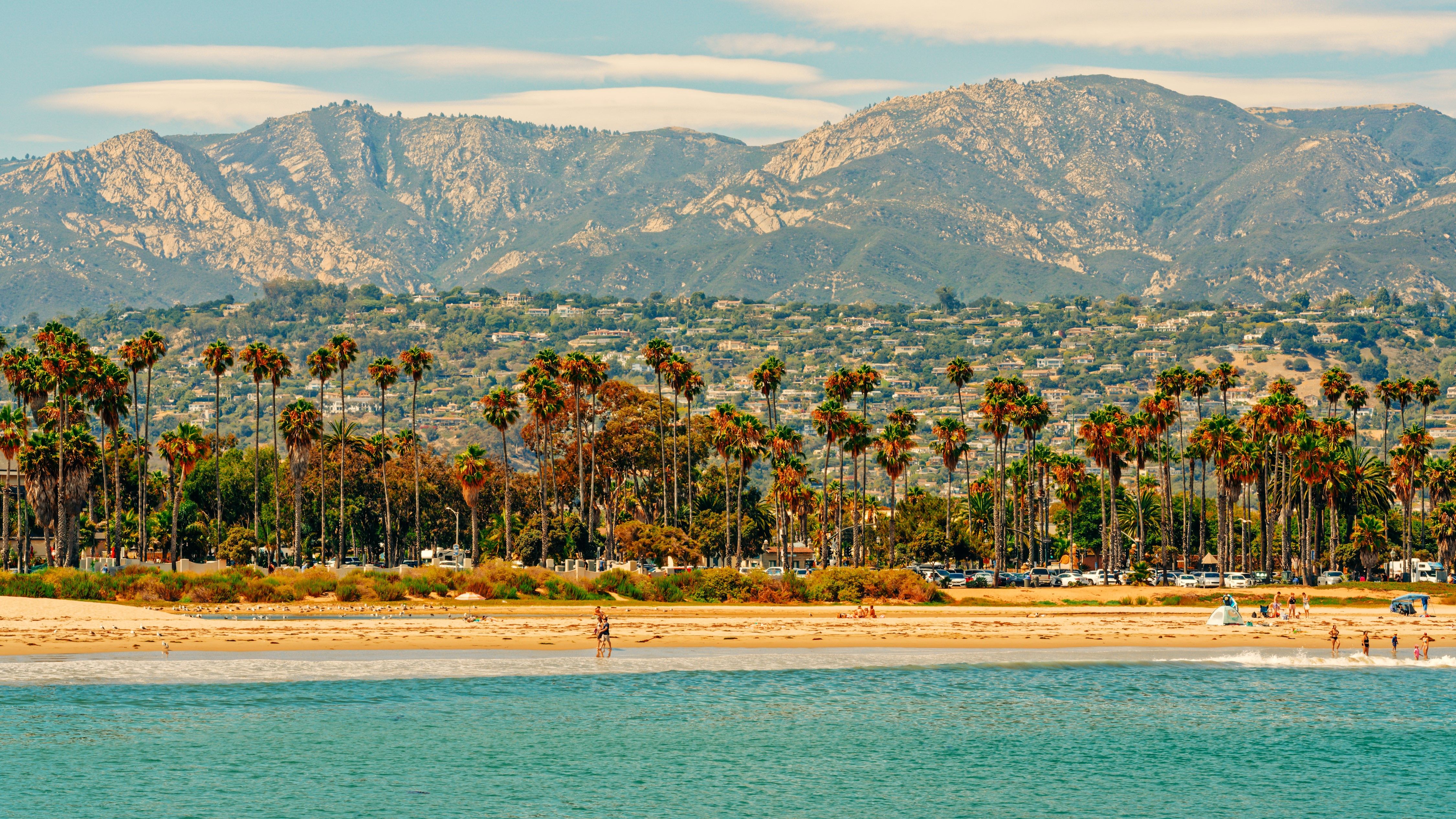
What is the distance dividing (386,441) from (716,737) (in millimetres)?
113910

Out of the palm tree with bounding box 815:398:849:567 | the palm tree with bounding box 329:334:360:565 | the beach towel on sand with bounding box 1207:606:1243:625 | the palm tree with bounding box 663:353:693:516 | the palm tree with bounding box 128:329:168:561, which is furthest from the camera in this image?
the palm tree with bounding box 663:353:693:516

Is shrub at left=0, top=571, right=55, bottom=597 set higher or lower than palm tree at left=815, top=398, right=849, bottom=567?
lower

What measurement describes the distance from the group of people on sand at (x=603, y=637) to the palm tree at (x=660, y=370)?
66.9 meters

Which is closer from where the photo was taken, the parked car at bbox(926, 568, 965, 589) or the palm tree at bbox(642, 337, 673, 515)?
the parked car at bbox(926, 568, 965, 589)

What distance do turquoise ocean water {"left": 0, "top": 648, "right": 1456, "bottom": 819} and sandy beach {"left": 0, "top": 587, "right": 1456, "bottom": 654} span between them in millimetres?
3566

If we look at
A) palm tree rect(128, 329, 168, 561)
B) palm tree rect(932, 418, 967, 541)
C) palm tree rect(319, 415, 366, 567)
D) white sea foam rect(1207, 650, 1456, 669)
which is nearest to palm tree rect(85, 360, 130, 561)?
palm tree rect(128, 329, 168, 561)

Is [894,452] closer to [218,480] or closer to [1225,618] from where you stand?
[1225,618]

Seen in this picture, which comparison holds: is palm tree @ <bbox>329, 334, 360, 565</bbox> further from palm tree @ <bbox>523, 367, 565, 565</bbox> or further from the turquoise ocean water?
the turquoise ocean water

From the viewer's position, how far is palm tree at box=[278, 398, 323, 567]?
407 ft

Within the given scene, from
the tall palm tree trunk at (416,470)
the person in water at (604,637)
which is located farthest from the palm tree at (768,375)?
the person in water at (604,637)

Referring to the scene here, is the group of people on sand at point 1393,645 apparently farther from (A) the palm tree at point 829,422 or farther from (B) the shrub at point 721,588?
(A) the palm tree at point 829,422

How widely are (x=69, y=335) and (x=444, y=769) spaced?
9153cm

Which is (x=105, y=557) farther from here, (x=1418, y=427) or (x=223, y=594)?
(x=1418, y=427)

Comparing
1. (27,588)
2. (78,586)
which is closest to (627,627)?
(78,586)
